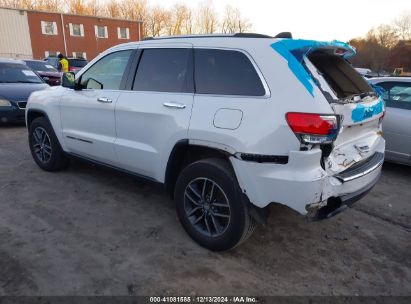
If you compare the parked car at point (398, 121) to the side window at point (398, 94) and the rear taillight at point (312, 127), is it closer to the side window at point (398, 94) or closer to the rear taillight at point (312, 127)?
the side window at point (398, 94)

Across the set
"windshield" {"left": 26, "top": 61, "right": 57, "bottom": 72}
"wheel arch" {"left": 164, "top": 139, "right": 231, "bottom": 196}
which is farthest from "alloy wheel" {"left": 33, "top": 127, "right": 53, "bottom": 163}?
"windshield" {"left": 26, "top": 61, "right": 57, "bottom": 72}

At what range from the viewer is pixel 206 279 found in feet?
8.62

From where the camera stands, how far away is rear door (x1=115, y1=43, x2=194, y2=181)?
3.06 metres

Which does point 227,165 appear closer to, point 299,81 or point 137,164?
point 299,81

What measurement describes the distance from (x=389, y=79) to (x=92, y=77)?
4.54 m

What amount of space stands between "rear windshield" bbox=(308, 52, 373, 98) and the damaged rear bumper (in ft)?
2.16

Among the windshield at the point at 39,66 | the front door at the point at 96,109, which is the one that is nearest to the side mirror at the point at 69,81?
the front door at the point at 96,109

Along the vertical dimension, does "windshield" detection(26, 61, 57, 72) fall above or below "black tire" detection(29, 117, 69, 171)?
above

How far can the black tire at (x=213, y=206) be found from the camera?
270cm

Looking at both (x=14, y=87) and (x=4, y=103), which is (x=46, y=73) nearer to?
(x=14, y=87)

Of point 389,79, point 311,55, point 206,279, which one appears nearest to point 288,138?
point 311,55

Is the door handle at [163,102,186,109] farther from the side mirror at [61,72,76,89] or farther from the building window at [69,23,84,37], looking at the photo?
the building window at [69,23,84,37]

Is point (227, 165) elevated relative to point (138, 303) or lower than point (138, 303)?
elevated

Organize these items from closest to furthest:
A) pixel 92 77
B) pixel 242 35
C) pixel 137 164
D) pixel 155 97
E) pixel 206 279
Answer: pixel 206 279, pixel 242 35, pixel 155 97, pixel 137 164, pixel 92 77
